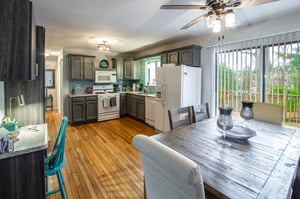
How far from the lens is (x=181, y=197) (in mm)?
795

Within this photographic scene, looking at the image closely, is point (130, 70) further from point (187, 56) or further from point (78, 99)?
point (187, 56)

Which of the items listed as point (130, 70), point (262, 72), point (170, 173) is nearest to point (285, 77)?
point (262, 72)

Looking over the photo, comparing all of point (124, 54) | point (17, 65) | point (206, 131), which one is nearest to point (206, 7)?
point (206, 131)

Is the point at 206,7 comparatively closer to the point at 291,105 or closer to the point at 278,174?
the point at 278,174

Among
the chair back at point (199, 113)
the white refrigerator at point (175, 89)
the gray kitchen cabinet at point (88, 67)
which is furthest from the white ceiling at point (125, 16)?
the gray kitchen cabinet at point (88, 67)

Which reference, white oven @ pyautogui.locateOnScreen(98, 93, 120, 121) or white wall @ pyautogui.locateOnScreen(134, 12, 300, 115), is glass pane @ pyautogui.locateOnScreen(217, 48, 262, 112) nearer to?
white wall @ pyautogui.locateOnScreen(134, 12, 300, 115)

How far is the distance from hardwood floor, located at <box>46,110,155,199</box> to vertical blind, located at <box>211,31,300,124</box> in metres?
2.19

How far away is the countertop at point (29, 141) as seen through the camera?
4.84ft

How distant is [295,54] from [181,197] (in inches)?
123

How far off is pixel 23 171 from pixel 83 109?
3.96m

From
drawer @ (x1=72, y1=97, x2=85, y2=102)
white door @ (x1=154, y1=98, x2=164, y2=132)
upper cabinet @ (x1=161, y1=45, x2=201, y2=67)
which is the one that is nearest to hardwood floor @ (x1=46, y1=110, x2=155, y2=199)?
white door @ (x1=154, y1=98, x2=164, y2=132)

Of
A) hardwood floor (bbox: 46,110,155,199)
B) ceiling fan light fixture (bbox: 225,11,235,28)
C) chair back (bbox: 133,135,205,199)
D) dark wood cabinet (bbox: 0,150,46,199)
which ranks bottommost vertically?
hardwood floor (bbox: 46,110,155,199)

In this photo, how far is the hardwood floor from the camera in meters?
2.18

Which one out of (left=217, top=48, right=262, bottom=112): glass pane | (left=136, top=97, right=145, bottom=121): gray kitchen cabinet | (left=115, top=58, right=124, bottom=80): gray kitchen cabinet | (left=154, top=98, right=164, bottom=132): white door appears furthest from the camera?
(left=115, top=58, right=124, bottom=80): gray kitchen cabinet
